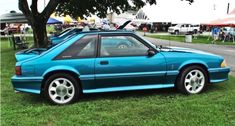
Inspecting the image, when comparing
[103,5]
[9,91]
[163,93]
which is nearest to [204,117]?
[163,93]

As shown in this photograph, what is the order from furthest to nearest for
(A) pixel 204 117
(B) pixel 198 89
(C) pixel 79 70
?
(B) pixel 198 89 < (C) pixel 79 70 < (A) pixel 204 117

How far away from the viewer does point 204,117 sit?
20.4ft

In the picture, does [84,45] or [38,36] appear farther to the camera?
[38,36]

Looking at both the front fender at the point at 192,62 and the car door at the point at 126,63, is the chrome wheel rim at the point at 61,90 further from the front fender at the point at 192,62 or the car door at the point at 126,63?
the front fender at the point at 192,62

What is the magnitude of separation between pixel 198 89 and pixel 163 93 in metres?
0.70

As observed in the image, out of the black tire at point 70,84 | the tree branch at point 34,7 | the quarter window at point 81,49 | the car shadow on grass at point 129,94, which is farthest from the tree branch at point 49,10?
the black tire at point 70,84

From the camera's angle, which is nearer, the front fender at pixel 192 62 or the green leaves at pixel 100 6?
the front fender at pixel 192 62

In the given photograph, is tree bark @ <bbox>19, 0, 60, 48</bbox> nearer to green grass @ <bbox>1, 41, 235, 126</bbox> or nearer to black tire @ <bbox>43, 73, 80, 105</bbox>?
green grass @ <bbox>1, 41, 235, 126</bbox>

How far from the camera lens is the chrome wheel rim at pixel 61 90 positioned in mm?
7461

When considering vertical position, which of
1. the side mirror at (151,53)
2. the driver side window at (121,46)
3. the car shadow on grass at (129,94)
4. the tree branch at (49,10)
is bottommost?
the car shadow on grass at (129,94)

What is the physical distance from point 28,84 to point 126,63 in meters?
1.84

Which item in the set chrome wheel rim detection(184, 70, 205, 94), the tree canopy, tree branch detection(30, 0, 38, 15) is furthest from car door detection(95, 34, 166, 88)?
tree branch detection(30, 0, 38, 15)

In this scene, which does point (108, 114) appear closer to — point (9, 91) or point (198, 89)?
point (198, 89)

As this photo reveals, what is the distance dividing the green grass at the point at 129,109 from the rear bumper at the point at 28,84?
0.29 metres
